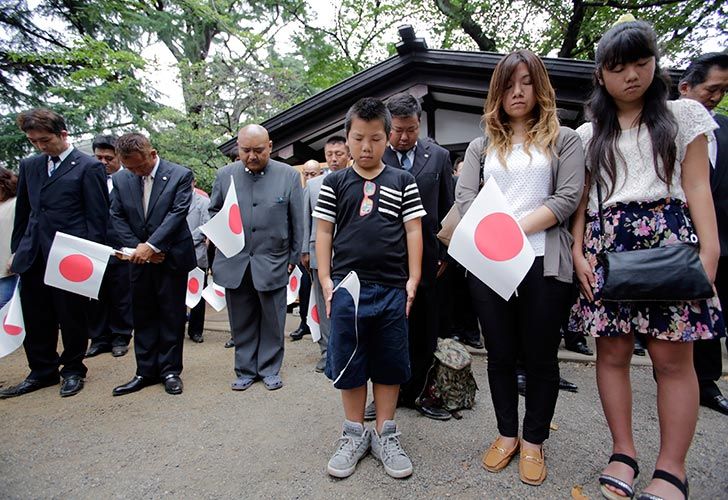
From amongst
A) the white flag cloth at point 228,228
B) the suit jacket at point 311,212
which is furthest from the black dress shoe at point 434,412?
the white flag cloth at point 228,228

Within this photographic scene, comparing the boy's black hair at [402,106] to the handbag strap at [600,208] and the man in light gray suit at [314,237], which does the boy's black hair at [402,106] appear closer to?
the handbag strap at [600,208]

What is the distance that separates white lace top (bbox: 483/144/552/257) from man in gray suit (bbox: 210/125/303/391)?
1990 mm

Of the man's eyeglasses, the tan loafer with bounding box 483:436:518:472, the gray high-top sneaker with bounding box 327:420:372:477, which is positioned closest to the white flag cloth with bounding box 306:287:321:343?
the gray high-top sneaker with bounding box 327:420:372:477

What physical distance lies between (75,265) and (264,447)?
208 centimetres

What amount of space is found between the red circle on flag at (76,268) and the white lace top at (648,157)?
11.6ft

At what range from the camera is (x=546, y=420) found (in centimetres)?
203

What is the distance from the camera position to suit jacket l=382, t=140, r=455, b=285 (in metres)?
2.62

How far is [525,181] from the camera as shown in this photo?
2018 mm

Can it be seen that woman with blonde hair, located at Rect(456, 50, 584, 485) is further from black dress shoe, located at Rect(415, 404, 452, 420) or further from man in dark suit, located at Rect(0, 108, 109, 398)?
man in dark suit, located at Rect(0, 108, 109, 398)

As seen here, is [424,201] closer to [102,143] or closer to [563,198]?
[563,198]

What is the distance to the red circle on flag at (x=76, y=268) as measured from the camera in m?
3.12

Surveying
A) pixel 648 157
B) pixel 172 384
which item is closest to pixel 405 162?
pixel 648 157

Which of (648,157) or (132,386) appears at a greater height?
(648,157)

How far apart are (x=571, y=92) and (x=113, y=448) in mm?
5796
